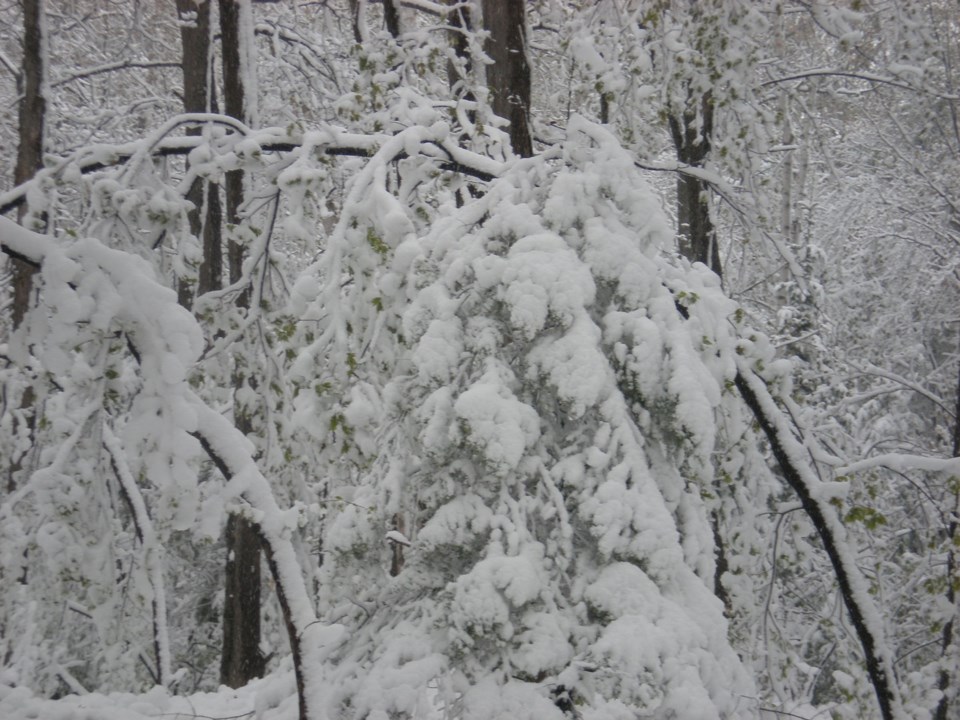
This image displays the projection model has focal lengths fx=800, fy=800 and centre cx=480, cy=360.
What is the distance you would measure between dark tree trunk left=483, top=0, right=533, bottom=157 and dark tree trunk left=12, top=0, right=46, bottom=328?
438cm

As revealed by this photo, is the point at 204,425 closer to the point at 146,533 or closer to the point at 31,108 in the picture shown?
the point at 146,533

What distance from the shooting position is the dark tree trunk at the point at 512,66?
4.18 m

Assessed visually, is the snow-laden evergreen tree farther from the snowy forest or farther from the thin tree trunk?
the thin tree trunk

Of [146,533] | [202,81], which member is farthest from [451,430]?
[202,81]

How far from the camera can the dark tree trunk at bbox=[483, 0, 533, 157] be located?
4.18 metres

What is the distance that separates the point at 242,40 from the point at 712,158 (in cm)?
352

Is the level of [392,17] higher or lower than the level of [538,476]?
higher

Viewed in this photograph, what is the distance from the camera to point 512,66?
167 inches

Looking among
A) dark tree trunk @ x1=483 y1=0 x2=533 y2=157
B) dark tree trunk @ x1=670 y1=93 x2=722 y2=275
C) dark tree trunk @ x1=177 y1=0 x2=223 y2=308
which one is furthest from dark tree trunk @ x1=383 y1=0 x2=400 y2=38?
dark tree trunk @ x1=670 y1=93 x2=722 y2=275

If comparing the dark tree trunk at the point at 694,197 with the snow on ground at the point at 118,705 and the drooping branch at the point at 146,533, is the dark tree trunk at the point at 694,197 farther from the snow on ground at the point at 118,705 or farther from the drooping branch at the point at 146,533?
the snow on ground at the point at 118,705

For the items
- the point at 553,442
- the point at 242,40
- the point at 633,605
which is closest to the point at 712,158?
the point at 242,40

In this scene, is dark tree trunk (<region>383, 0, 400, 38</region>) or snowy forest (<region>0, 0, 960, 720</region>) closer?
snowy forest (<region>0, 0, 960, 720</region>)

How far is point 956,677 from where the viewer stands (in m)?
5.63

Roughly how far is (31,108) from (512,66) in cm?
472
